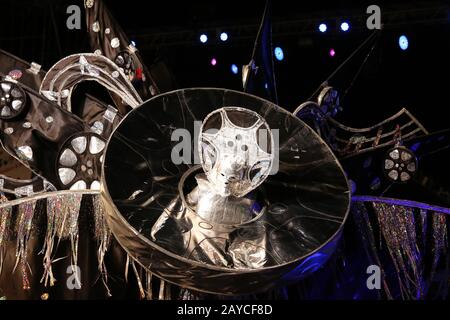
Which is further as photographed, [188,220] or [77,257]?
[77,257]

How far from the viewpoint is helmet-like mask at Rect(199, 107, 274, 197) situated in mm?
3145

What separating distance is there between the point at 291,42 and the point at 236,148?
7.83ft

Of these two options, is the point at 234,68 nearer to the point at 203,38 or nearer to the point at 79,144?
the point at 203,38

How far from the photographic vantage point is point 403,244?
3885 mm

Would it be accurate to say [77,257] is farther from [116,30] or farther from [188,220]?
[116,30]

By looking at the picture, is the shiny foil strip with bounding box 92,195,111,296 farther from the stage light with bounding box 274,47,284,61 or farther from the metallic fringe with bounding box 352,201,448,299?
the stage light with bounding box 274,47,284,61

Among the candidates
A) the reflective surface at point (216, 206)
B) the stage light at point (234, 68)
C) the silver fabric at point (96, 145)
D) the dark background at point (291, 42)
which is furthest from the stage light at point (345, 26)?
the silver fabric at point (96, 145)

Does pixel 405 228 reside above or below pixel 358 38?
below

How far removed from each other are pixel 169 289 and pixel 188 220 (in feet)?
1.53

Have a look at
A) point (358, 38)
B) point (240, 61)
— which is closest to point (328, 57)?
point (358, 38)

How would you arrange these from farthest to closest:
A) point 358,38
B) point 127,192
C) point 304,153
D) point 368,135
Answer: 1. point 358,38
2. point 368,135
3. point 304,153
4. point 127,192

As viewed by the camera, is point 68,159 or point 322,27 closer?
point 68,159

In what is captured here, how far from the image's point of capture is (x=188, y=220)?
3.21m

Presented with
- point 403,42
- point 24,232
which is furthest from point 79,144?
point 403,42
